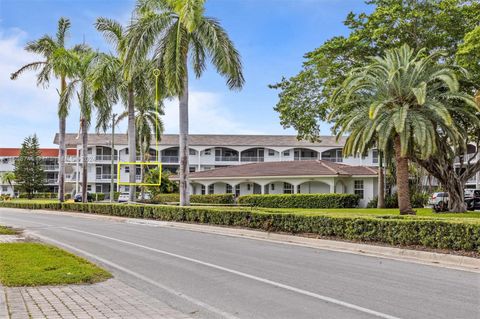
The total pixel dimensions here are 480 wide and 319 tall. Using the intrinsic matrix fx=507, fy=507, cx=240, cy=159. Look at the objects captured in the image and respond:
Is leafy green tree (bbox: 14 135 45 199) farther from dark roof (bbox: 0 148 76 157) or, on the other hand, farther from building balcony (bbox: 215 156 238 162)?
building balcony (bbox: 215 156 238 162)

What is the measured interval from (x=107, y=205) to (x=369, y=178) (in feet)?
85.7

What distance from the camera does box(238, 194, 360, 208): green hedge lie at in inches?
1752

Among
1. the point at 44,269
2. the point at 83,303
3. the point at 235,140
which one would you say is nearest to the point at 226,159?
the point at 235,140

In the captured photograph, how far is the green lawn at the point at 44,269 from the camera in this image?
9.01 meters

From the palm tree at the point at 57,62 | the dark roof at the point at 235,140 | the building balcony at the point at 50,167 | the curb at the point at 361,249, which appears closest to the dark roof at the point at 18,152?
the building balcony at the point at 50,167

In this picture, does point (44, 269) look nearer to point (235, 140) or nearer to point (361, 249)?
point (361, 249)

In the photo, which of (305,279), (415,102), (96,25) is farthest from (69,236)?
(96,25)

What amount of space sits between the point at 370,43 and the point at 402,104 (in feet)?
21.6

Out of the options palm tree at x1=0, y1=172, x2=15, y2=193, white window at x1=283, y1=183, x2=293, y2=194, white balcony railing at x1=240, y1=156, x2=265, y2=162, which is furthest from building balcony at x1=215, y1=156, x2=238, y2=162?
palm tree at x1=0, y1=172, x2=15, y2=193

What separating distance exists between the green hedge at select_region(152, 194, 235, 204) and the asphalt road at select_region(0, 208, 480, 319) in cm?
3390

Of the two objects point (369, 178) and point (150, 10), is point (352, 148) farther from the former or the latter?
point (369, 178)

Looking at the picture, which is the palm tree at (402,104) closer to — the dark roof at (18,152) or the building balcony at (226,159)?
the building balcony at (226,159)

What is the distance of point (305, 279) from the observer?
32.3ft

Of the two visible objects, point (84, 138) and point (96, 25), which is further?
point (84, 138)
